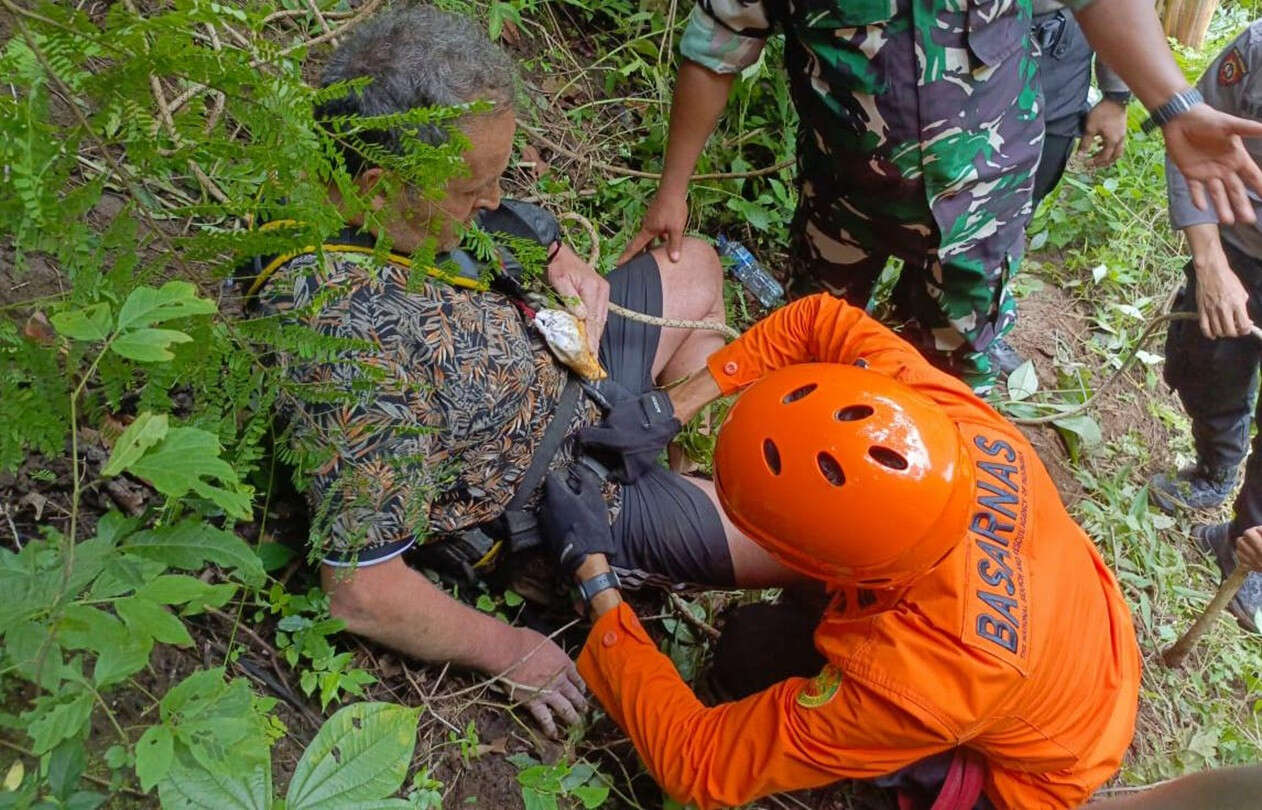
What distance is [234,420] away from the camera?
1564mm

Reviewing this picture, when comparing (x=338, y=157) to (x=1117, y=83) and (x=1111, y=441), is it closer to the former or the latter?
(x=1117, y=83)

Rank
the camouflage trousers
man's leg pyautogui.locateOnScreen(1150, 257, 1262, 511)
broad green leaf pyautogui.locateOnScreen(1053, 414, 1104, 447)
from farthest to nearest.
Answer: broad green leaf pyautogui.locateOnScreen(1053, 414, 1104, 447) → man's leg pyautogui.locateOnScreen(1150, 257, 1262, 511) → the camouflage trousers

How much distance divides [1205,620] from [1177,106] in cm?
166

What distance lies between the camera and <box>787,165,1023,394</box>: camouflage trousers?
2.81 m

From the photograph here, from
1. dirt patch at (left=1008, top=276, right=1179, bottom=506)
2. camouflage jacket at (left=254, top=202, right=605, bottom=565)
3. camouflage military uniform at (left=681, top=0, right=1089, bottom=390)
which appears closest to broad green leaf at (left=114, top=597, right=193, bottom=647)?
camouflage jacket at (left=254, top=202, right=605, bottom=565)

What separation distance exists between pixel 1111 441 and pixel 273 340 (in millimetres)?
3720

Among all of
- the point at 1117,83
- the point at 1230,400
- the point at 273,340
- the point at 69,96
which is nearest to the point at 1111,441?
the point at 1230,400

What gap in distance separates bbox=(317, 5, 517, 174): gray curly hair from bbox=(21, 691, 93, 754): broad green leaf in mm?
1226

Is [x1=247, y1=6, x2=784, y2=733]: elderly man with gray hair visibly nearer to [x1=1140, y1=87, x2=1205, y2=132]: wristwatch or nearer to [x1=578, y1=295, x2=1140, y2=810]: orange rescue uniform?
[x1=578, y1=295, x2=1140, y2=810]: orange rescue uniform

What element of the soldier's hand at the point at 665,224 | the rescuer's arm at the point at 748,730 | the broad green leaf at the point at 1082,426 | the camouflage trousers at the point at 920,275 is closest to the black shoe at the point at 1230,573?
the broad green leaf at the point at 1082,426

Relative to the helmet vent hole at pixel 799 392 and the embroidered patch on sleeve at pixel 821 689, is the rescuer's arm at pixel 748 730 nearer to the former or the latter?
the embroidered patch on sleeve at pixel 821 689

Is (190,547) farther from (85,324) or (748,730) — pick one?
(748,730)

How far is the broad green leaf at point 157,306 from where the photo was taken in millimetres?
1146

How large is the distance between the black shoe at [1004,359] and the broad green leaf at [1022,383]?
0.03 metres
